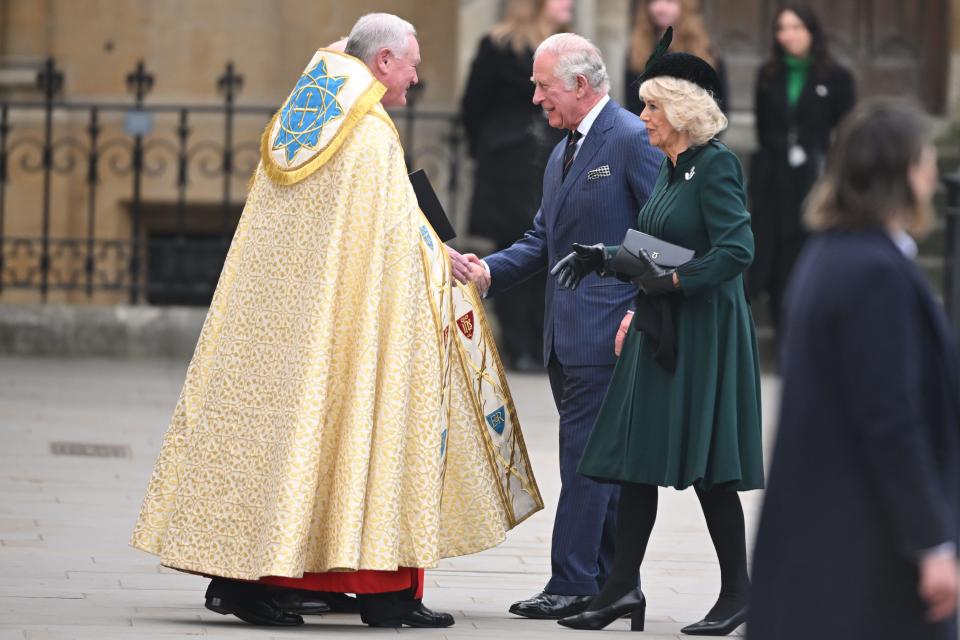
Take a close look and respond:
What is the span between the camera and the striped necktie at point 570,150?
20.4ft

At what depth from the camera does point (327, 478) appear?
555 centimetres

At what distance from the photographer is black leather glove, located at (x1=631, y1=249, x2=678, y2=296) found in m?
5.54

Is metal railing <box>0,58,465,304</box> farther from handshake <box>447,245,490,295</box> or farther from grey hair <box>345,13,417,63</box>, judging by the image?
grey hair <box>345,13,417,63</box>

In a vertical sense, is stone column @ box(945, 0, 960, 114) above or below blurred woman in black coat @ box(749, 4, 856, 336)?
above

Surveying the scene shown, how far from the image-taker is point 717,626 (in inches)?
223

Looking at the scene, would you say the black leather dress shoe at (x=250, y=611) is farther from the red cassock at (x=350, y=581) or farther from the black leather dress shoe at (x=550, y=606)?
the black leather dress shoe at (x=550, y=606)

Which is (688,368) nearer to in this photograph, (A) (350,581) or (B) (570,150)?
(B) (570,150)

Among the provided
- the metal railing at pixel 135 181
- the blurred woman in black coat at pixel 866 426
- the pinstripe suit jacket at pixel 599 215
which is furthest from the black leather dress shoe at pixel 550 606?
the metal railing at pixel 135 181

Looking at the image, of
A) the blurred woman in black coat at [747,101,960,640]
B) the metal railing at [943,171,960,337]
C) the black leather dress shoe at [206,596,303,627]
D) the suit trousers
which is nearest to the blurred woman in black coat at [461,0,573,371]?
the metal railing at [943,171,960,337]

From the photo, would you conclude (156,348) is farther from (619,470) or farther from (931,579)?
(931,579)

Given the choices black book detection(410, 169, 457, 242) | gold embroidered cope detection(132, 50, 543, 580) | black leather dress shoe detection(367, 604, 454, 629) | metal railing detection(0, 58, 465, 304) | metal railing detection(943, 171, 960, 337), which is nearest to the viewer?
gold embroidered cope detection(132, 50, 543, 580)

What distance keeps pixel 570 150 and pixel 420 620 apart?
1.59 metres

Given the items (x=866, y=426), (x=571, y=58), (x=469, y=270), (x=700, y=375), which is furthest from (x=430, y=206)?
(x=866, y=426)

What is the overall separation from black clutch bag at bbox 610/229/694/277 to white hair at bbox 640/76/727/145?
0.33 metres
